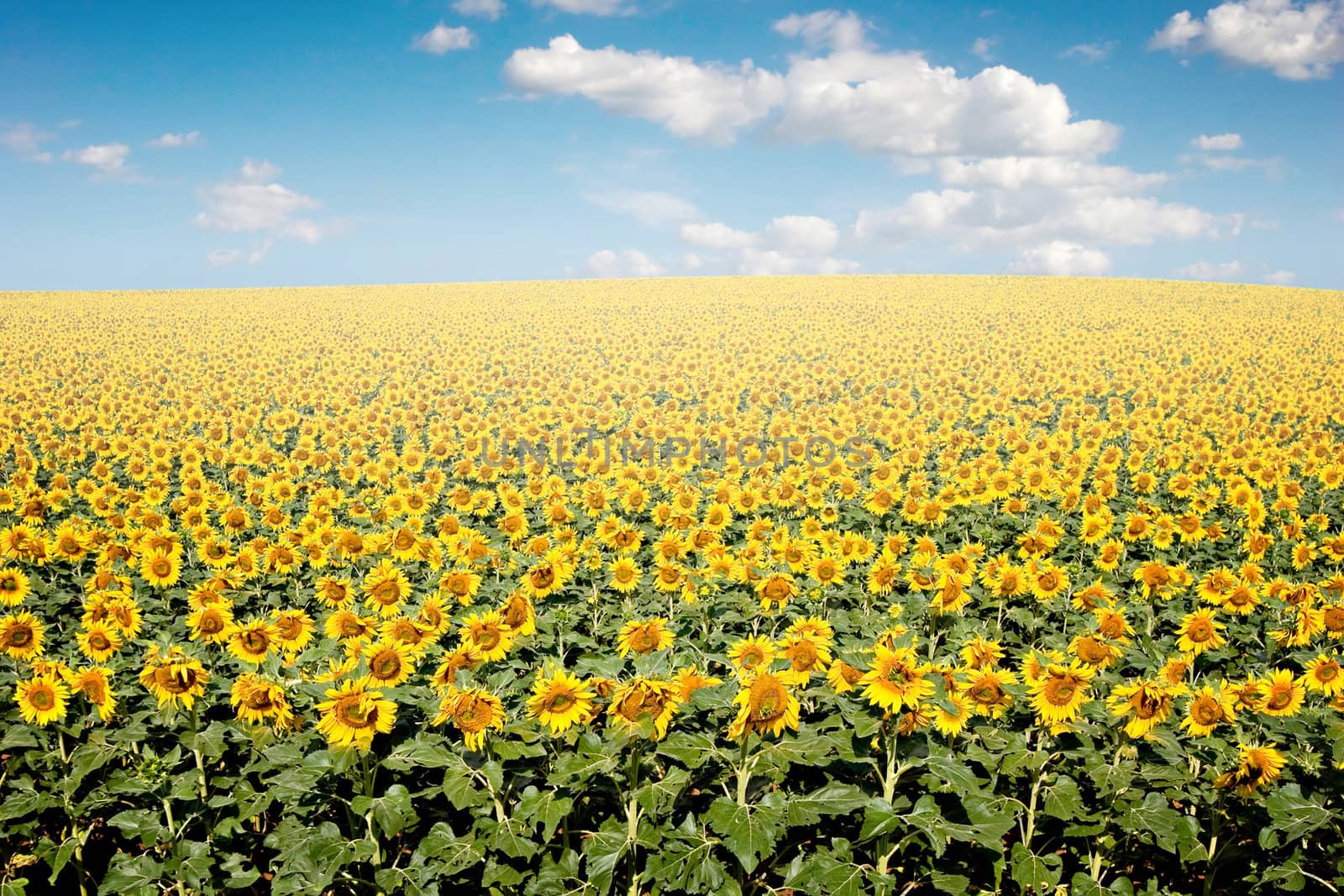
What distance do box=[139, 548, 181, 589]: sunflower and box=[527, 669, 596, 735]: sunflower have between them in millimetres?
5145

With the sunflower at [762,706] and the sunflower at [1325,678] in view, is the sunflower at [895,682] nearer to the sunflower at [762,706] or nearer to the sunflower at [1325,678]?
the sunflower at [762,706]

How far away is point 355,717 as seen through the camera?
4.02 meters

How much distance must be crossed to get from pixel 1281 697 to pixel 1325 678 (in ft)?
2.01

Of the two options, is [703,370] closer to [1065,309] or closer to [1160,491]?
[1160,491]

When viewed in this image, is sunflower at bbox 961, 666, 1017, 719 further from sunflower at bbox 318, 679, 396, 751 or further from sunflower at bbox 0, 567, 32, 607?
sunflower at bbox 0, 567, 32, 607

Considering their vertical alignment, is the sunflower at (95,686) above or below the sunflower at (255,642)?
below

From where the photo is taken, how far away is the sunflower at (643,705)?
3805mm

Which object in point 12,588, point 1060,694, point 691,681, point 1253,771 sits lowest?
point 1253,771

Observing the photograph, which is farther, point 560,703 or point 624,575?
point 624,575

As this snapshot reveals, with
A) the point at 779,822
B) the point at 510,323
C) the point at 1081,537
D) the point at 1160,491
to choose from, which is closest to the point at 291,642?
the point at 779,822

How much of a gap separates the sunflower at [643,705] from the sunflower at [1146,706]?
261 cm

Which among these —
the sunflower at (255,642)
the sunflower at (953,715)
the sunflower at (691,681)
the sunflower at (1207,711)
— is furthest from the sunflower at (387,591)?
the sunflower at (1207,711)

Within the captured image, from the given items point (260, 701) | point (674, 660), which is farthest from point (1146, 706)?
point (260, 701)

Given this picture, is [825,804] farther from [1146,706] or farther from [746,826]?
[1146,706]
